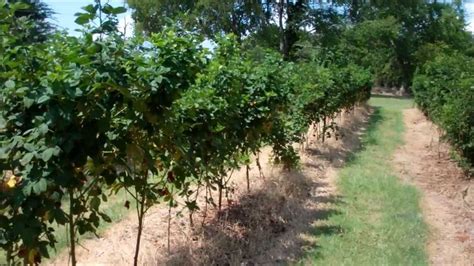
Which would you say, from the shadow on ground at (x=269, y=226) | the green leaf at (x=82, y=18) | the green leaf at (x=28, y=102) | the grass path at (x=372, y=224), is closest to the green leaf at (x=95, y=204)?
the green leaf at (x=28, y=102)

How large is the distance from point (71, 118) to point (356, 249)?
13.0 feet

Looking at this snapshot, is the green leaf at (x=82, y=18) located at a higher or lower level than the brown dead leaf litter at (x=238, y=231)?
higher

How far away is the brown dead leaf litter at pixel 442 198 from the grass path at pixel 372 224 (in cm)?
19

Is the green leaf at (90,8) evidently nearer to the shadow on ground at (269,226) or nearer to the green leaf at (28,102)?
the green leaf at (28,102)

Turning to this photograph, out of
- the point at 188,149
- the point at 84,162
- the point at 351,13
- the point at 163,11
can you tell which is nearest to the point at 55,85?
the point at 84,162

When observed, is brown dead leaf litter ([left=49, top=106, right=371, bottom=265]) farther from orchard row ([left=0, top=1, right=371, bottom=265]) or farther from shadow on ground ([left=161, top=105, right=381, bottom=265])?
orchard row ([left=0, top=1, right=371, bottom=265])

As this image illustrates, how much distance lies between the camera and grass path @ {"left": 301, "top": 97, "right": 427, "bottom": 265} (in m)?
5.62

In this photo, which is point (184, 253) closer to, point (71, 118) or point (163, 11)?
point (71, 118)

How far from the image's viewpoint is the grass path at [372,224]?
5617mm

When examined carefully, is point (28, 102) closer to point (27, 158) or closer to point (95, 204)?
point (27, 158)

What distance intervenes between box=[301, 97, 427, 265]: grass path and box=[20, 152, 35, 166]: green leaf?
3.38 m

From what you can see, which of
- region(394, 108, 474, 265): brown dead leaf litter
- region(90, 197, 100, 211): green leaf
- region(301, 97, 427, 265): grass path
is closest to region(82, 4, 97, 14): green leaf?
region(90, 197, 100, 211): green leaf

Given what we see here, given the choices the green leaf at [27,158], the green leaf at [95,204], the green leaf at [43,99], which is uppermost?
the green leaf at [43,99]

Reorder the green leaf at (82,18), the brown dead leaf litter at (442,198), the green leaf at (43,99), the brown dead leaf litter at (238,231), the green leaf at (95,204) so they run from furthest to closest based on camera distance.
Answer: the brown dead leaf litter at (442,198)
the brown dead leaf litter at (238,231)
the green leaf at (95,204)
the green leaf at (82,18)
the green leaf at (43,99)
